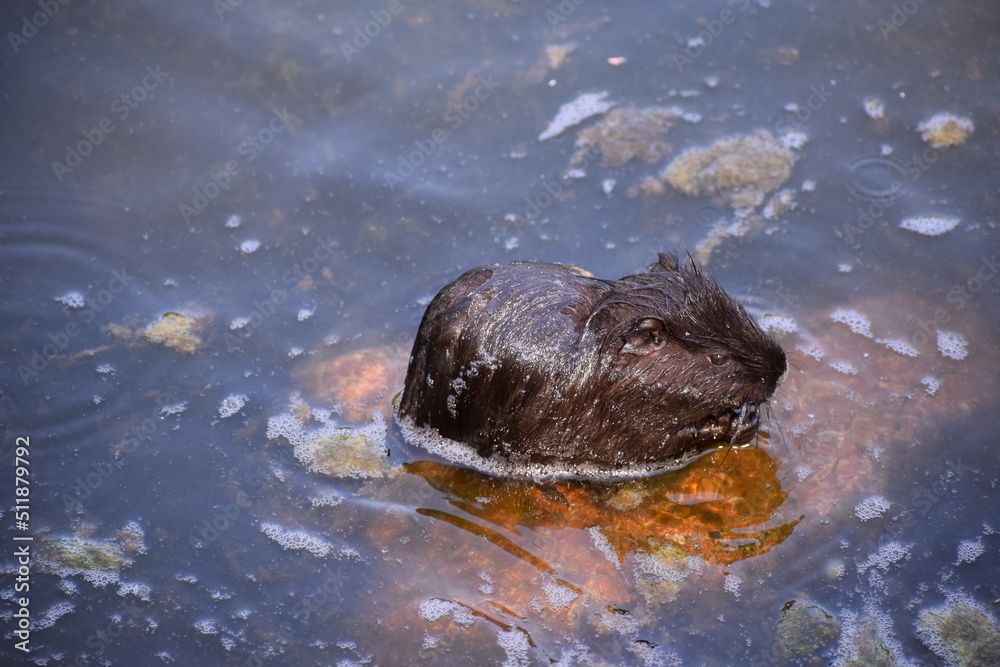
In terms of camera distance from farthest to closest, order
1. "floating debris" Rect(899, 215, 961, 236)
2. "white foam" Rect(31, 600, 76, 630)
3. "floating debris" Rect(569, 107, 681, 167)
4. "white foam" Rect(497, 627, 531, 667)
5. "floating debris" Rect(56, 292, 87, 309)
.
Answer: "floating debris" Rect(569, 107, 681, 167) → "floating debris" Rect(899, 215, 961, 236) → "floating debris" Rect(56, 292, 87, 309) → "white foam" Rect(31, 600, 76, 630) → "white foam" Rect(497, 627, 531, 667)

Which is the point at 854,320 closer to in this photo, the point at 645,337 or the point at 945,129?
the point at 645,337

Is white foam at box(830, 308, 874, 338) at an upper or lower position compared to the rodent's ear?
lower

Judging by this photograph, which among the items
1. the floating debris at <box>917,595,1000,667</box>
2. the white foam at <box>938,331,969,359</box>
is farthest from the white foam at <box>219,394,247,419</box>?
the white foam at <box>938,331,969,359</box>

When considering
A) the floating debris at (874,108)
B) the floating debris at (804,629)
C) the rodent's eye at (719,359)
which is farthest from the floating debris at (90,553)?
the floating debris at (874,108)

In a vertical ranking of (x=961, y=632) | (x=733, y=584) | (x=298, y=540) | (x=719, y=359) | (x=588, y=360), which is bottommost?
(x=961, y=632)

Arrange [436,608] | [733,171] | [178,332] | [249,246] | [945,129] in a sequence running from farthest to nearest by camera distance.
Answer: [945,129]
[733,171]
[249,246]
[178,332]
[436,608]

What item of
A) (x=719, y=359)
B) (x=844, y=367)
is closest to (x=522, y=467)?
(x=719, y=359)

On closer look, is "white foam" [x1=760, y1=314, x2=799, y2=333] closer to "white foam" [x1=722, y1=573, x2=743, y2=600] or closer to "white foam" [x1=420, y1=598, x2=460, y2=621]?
"white foam" [x1=722, y1=573, x2=743, y2=600]
